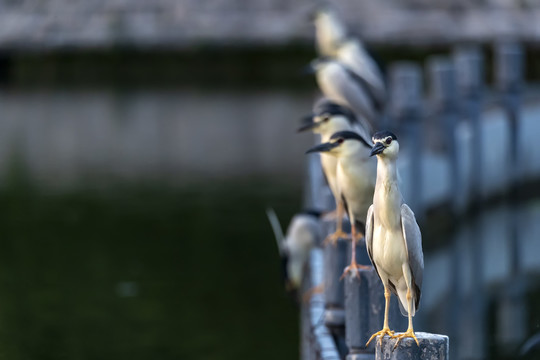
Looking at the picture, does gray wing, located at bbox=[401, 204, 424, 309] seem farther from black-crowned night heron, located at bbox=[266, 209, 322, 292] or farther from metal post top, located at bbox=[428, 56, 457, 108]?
metal post top, located at bbox=[428, 56, 457, 108]

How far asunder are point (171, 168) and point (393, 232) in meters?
12.5

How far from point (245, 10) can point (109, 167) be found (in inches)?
515

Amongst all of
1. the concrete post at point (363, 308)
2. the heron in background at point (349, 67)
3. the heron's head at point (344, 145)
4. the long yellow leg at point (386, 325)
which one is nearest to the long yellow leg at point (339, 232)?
the heron's head at point (344, 145)

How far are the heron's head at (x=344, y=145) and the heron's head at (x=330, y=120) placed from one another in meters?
0.73

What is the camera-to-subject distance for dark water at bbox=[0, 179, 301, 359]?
8.58 meters

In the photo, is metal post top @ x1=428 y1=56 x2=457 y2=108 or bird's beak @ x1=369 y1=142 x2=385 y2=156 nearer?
bird's beak @ x1=369 y1=142 x2=385 y2=156

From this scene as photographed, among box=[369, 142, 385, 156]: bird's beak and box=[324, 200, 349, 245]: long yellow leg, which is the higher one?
box=[369, 142, 385, 156]: bird's beak

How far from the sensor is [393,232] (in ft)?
13.2

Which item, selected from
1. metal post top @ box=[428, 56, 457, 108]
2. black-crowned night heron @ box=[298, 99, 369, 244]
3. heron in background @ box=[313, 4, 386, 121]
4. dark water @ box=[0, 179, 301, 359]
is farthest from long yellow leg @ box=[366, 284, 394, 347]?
metal post top @ box=[428, 56, 457, 108]

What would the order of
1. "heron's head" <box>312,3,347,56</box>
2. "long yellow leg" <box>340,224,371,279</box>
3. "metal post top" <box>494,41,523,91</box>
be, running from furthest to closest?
"metal post top" <box>494,41,523,91</box> < "heron's head" <box>312,3,347,56</box> < "long yellow leg" <box>340,224,371,279</box>

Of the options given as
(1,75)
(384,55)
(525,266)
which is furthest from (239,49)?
(525,266)

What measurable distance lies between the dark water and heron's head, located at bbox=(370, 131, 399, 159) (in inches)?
173

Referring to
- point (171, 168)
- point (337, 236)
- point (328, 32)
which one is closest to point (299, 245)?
point (337, 236)

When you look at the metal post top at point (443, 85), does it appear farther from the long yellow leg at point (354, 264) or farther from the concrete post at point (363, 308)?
the concrete post at point (363, 308)
